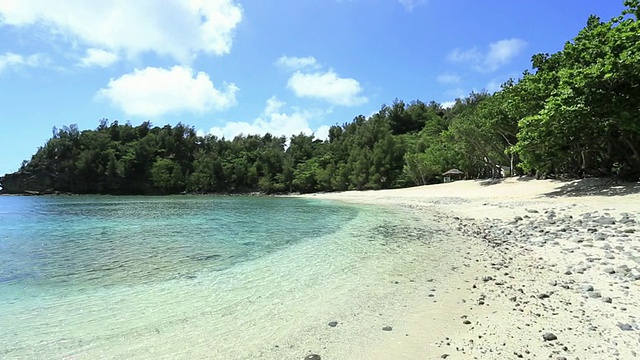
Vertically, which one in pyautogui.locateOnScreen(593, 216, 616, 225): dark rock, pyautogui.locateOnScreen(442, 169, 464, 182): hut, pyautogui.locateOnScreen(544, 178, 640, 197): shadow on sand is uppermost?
pyautogui.locateOnScreen(442, 169, 464, 182): hut

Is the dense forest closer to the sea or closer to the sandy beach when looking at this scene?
the sandy beach

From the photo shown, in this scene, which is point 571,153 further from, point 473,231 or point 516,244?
point 516,244

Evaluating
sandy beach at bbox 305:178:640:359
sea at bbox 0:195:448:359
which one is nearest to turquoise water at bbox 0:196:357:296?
sea at bbox 0:195:448:359

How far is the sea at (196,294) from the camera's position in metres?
5.11

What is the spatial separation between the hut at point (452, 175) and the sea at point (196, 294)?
140 feet

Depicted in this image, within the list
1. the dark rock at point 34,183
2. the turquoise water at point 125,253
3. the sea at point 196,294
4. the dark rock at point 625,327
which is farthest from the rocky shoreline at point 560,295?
the dark rock at point 34,183

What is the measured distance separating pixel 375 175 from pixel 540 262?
59.1 metres

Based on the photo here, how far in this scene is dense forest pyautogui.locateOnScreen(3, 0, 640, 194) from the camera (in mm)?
19562

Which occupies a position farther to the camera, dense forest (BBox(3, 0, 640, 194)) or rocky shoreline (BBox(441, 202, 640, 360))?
dense forest (BBox(3, 0, 640, 194))

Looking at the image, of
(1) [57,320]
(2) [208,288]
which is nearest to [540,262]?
(2) [208,288]

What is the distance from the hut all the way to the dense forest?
132cm

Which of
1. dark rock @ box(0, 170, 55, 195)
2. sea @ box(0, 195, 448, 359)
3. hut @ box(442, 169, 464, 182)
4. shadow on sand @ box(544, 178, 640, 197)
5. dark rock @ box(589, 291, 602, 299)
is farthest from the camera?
dark rock @ box(0, 170, 55, 195)

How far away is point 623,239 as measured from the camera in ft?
31.7

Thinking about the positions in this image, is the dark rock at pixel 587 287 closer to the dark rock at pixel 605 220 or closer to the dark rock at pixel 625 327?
the dark rock at pixel 625 327
